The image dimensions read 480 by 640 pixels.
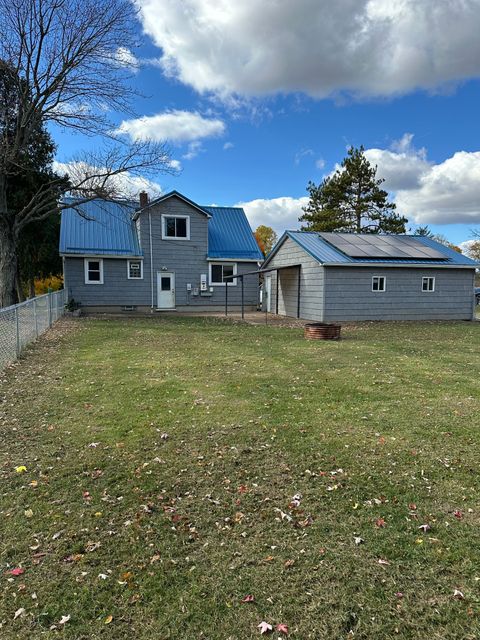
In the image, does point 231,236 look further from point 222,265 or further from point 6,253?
point 6,253

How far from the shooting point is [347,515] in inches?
128

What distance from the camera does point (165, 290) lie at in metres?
23.2

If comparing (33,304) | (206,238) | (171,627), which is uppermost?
(206,238)

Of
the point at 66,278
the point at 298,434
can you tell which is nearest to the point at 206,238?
the point at 66,278

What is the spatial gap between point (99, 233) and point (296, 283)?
11.0 m

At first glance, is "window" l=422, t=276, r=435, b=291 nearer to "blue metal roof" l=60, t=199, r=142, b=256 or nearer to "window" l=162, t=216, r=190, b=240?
"window" l=162, t=216, r=190, b=240

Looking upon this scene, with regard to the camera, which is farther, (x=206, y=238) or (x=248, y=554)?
(x=206, y=238)

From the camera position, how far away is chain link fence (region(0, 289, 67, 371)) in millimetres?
7808

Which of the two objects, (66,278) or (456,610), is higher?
(66,278)

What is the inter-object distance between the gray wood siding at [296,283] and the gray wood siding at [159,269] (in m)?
2.97

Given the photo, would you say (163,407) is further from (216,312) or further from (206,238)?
(206,238)

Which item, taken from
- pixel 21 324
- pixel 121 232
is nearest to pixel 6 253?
pixel 21 324

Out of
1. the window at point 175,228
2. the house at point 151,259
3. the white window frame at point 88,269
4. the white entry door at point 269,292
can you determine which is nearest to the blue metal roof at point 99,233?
the house at point 151,259

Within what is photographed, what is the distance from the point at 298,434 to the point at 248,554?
2104 mm
